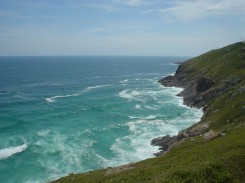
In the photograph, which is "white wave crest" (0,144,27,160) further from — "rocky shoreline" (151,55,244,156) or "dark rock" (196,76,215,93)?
"dark rock" (196,76,215,93)

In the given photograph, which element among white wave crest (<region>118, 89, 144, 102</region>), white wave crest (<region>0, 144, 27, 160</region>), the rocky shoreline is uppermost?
the rocky shoreline

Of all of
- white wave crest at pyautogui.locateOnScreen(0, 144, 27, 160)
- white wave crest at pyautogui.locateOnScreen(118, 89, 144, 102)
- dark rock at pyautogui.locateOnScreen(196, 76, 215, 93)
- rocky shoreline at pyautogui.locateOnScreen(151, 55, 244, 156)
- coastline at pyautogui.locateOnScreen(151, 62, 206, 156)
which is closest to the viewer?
rocky shoreline at pyautogui.locateOnScreen(151, 55, 244, 156)

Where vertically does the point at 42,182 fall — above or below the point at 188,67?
below

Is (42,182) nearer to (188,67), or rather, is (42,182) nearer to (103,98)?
(103,98)

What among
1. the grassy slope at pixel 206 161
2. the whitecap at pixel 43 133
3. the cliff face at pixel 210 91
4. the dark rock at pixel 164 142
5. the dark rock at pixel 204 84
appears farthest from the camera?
the dark rock at pixel 204 84

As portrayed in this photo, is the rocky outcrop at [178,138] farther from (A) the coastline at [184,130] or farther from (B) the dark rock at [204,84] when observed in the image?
(B) the dark rock at [204,84]

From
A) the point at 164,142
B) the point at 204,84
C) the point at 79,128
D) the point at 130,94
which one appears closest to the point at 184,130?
the point at 164,142

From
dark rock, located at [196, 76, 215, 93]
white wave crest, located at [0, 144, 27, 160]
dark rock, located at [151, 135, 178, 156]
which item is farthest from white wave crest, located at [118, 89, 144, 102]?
white wave crest, located at [0, 144, 27, 160]

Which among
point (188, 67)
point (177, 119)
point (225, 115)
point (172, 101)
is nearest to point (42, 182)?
point (225, 115)

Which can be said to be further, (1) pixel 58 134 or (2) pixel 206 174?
(1) pixel 58 134

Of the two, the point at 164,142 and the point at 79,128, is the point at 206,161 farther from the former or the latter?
the point at 79,128

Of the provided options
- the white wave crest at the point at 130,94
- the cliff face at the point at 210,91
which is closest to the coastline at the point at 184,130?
the cliff face at the point at 210,91
